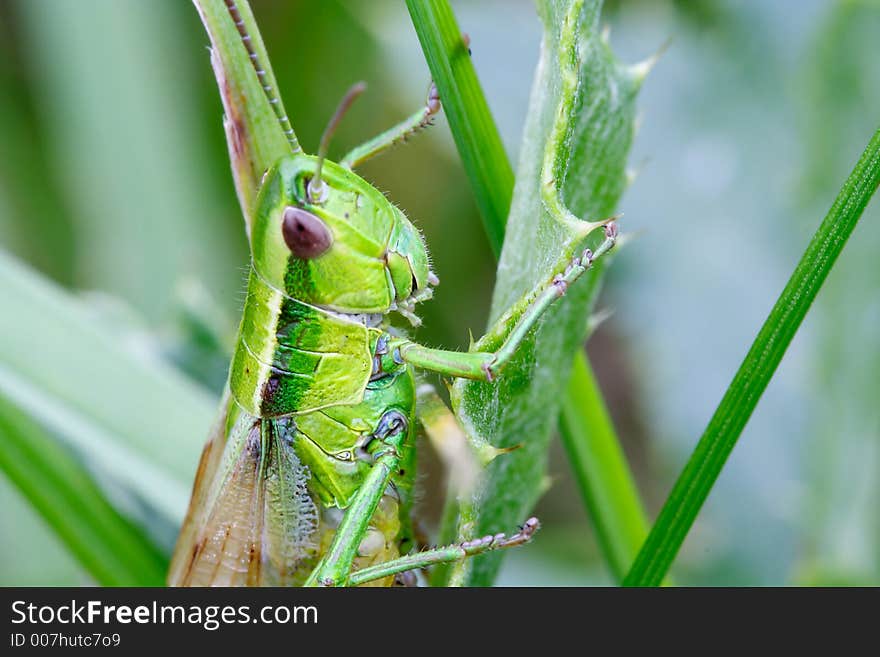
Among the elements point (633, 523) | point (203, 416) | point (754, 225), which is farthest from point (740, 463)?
point (203, 416)

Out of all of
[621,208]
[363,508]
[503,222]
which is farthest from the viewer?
[621,208]

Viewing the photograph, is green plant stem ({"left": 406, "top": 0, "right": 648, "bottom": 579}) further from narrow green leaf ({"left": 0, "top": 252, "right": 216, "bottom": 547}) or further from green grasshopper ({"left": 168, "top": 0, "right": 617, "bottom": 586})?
narrow green leaf ({"left": 0, "top": 252, "right": 216, "bottom": 547})

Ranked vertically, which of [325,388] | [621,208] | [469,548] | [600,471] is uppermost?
[621,208]

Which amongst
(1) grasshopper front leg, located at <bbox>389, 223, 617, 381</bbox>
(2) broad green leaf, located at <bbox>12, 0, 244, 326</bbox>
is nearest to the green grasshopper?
(1) grasshopper front leg, located at <bbox>389, 223, 617, 381</bbox>

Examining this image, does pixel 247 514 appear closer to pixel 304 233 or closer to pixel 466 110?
pixel 304 233

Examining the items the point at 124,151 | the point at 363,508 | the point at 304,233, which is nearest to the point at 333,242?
the point at 304,233

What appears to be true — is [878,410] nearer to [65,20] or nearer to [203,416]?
[203,416]

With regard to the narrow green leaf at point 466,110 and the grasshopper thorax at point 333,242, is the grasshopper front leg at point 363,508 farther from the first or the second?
the narrow green leaf at point 466,110
